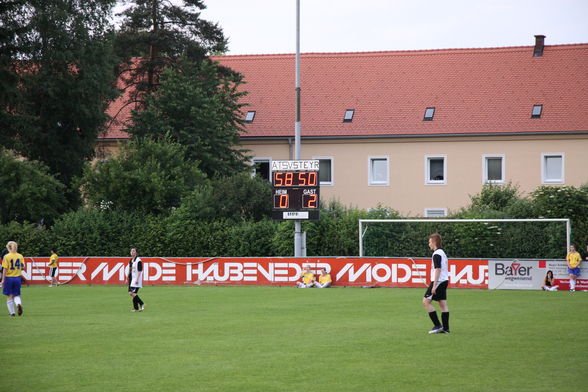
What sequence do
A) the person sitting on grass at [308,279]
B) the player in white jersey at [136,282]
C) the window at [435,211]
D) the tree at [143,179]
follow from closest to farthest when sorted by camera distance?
the player in white jersey at [136,282] → the person sitting on grass at [308,279] → the tree at [143,179] → the window at [435,211]

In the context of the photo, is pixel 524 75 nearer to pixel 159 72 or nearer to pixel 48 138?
pixel 159 72

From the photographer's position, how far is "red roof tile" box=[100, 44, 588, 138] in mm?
51781

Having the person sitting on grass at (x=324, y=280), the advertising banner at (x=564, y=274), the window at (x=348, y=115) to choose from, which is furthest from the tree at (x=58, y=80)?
the advertising banner at (x=564, y=274)

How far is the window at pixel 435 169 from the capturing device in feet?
173

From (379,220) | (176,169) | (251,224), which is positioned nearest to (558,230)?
(379,220)

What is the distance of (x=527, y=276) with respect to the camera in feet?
108

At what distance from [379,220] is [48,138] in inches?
754

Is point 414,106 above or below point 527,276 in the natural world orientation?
above

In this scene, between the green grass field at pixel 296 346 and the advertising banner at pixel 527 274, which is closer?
the green grass field at pixel 296 346

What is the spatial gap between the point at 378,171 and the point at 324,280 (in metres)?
19.7

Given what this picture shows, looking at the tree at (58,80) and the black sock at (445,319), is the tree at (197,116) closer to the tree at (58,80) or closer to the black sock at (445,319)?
the tree at (58,80)

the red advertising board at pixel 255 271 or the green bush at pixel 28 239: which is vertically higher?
the green bush at pixel 28 239

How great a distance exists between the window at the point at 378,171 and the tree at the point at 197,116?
8.65 metres

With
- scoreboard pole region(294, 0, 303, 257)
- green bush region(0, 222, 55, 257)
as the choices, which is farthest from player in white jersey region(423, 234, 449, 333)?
green bush region(0, 222, 55, 257)
